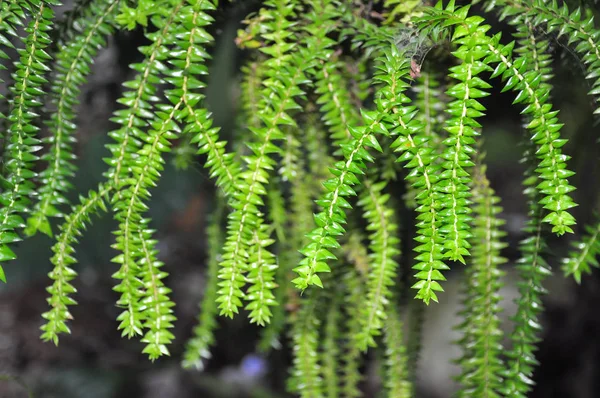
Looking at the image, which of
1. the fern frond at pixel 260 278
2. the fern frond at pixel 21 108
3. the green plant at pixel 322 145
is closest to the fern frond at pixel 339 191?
the green plant at pixel 322 145

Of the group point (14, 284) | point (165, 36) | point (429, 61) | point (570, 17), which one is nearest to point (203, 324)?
point (165, 36)

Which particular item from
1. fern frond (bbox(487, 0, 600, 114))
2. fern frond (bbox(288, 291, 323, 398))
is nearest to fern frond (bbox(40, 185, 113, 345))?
fern frond (bbox(288, 291, 323, 398))

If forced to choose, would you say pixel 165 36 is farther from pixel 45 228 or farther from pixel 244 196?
pixel 45 228

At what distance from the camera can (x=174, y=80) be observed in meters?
0.90

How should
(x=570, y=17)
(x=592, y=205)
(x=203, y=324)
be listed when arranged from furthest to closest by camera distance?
(x=592, y=205) < (x=203, y=324) < (x=570, y=17)

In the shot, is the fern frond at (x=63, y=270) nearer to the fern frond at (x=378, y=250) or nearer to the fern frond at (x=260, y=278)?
the fern frond at (x=260, y=278)

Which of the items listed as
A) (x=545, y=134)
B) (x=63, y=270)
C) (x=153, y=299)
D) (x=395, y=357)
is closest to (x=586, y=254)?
(x=545, y=134)

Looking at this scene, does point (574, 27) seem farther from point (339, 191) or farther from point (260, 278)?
point (260, 278)

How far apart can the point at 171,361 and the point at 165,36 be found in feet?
7.57

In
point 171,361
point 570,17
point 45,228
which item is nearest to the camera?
point 570,17

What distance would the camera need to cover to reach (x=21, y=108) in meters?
0.87

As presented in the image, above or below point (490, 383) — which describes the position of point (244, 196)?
above

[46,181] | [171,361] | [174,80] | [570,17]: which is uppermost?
[570,17]

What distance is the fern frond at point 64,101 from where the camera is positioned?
98cm
